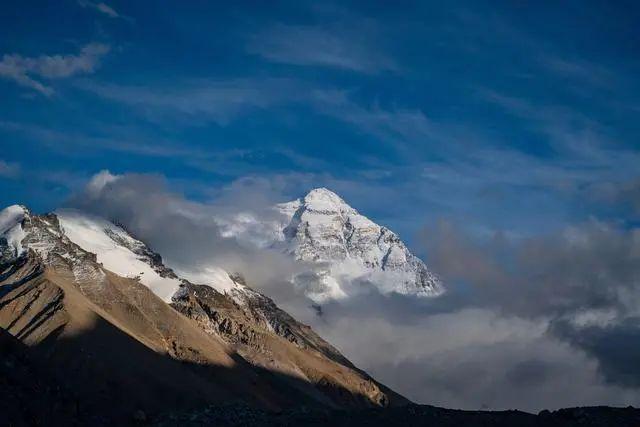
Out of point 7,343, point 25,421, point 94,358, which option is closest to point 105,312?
point 94,358

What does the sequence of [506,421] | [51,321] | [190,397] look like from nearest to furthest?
[506,421], [190,397], [51,321]

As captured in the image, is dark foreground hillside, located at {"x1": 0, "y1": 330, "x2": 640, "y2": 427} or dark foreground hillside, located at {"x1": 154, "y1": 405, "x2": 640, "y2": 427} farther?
dark foreground hillside, located at {"x1": 154, "y1": 405, "x2": 640, "y2": 427}

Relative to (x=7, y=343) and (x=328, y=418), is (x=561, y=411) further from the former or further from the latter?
(x=7, y=343)

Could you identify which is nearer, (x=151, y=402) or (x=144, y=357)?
(x=151, y=402)

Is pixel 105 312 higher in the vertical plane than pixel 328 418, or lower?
higher

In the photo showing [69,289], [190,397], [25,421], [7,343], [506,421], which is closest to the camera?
[25,421]

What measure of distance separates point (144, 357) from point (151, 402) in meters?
20.5

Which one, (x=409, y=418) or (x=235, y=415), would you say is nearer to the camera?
(x=409, y=418)

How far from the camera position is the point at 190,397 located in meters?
160

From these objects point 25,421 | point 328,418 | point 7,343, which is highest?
point 328,418

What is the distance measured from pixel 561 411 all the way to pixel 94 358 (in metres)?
110

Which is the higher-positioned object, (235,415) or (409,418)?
(409,418)

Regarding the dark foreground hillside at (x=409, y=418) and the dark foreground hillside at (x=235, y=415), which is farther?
the dark foreground hillside at (x=409, y=418)

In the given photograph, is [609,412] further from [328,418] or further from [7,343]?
[7,343]
